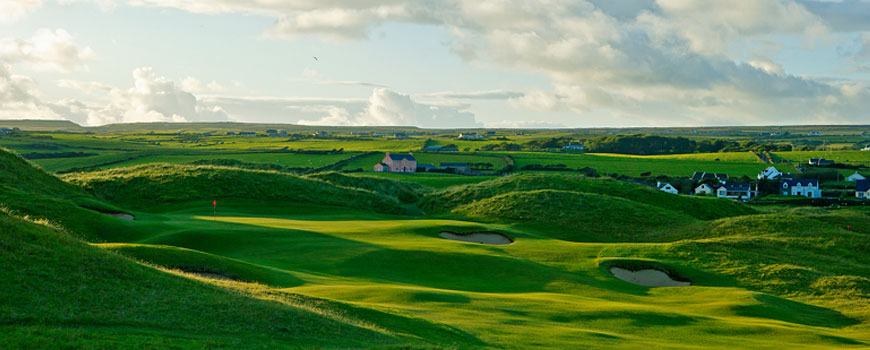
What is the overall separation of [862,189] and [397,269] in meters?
111

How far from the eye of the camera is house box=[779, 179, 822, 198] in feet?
396

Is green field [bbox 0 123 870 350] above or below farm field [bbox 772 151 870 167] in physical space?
below

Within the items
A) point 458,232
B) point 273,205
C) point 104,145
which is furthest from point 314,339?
point 104,145

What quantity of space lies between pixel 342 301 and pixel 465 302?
5623mm

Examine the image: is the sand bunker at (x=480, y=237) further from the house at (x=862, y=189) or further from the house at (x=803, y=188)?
the house at (x=862, y=189)

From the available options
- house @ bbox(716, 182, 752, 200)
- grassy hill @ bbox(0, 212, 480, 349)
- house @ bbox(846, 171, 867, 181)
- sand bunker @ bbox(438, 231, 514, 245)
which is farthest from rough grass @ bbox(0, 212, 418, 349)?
house @ bbox(846, 171, 867, 181)

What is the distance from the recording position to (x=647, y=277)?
40.8m

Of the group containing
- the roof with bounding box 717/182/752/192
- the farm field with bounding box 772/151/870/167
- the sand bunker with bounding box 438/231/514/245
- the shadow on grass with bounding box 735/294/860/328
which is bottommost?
the shadow on grass with bounding box 735/294/860/328

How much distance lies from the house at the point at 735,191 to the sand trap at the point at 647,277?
288 ft

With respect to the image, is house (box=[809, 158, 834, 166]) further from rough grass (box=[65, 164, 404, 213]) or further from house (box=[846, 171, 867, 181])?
rough grass (box=[65, 164, 404, 213])

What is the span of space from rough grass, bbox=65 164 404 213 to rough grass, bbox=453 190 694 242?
12733mm

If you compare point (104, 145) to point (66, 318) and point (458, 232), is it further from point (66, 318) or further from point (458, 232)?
point (66, 318)

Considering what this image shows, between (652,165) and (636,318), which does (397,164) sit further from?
(636,318)

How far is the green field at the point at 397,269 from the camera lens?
19438 mm
